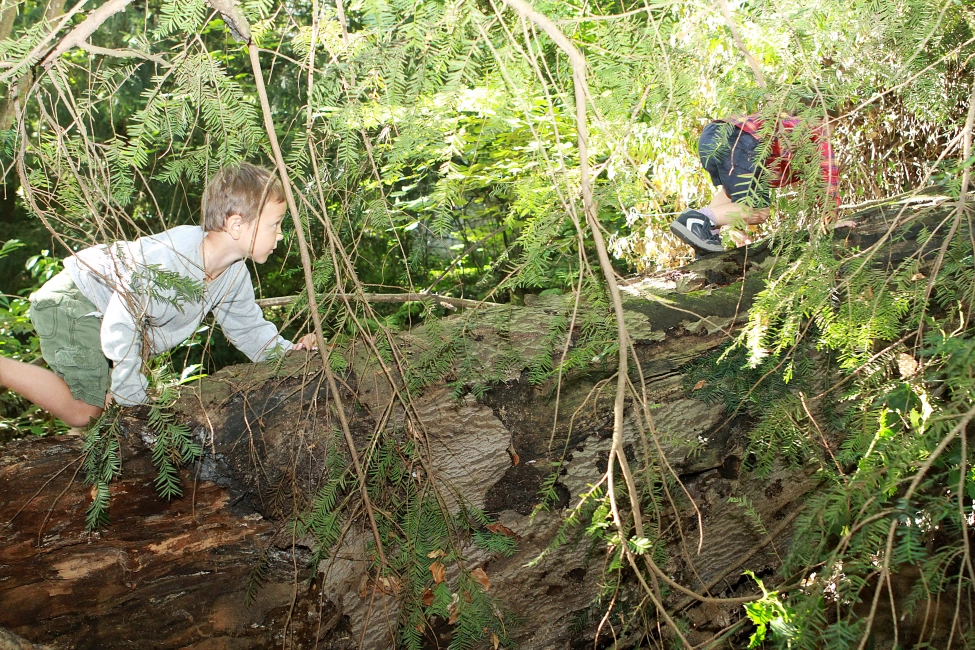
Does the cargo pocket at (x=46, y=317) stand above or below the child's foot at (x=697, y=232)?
above

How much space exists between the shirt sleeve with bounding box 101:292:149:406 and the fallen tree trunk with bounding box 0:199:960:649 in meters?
0.09

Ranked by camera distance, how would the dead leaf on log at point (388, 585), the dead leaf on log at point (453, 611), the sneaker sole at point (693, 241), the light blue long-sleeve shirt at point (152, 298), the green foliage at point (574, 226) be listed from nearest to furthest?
the green foliage at point (574, 226), the light blue long-sleeve shirt at point (152, 298), the dead leaf on log at point (388, 585), the dead leaf on log at point (453, 611), the sneaker sole at point (693, 241)

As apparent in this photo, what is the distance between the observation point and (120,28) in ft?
19.6

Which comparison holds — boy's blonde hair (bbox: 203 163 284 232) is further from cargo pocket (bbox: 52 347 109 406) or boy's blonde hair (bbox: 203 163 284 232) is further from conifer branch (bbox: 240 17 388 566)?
conifer branch (bbox: 240 17 388 566)

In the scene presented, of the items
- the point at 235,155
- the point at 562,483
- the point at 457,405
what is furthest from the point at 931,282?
the point at 235,155

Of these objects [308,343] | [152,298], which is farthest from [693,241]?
[152,298]

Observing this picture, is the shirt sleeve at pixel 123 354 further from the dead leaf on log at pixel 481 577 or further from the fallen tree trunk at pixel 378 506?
the dead leaf on log at pixel 481 577

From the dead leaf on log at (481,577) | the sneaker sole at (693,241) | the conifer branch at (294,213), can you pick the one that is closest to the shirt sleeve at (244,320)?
the conifer branch at (294,213)

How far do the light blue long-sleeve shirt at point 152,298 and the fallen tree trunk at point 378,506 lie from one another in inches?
8.4

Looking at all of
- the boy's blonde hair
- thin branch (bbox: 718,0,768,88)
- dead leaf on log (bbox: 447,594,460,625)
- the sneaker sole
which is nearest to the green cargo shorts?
the boy's blonde hair

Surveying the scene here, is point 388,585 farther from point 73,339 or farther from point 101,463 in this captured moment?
point 73,339

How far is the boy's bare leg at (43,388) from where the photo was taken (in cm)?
259

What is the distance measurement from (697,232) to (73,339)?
2.81 meters

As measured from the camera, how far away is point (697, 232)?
3484 millimetres
